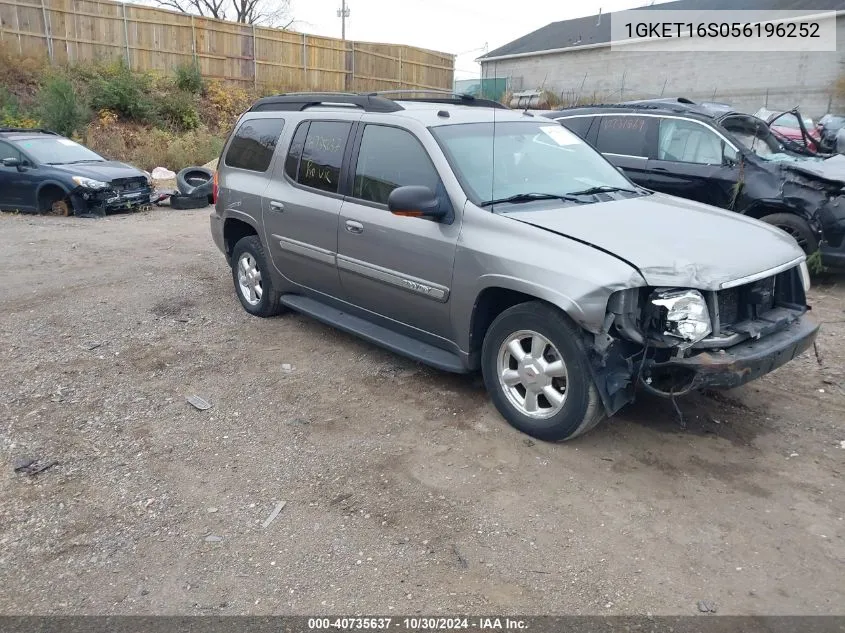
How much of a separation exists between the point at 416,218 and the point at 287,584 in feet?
7.74

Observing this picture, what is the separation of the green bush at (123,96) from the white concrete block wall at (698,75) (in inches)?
866

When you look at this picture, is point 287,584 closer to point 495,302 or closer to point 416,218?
point 495,302

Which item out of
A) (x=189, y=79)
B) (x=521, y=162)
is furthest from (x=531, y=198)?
(x=189, y=79)

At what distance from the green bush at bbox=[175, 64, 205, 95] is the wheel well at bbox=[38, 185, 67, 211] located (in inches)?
451

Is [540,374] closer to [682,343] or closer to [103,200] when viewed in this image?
[682,343]

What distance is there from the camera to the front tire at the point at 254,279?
19.6 feet

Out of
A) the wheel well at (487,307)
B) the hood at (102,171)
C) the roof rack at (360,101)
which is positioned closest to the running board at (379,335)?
the wheel well at (487,307)

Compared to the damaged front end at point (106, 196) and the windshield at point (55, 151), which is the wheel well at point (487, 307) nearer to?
the damaged front end at point (106, 196)

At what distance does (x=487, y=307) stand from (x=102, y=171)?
10.7 metres

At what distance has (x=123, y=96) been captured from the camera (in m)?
20.0

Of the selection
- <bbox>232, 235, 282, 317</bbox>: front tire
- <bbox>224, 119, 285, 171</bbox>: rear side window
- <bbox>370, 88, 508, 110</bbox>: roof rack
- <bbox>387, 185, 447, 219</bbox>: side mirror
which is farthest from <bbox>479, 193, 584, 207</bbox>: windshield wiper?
<bbox>232, 235, 282, 317</bbox>: front tire

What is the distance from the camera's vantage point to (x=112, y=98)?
65.3 ft

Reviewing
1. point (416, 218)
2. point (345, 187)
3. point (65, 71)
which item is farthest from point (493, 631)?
point (65, 71)

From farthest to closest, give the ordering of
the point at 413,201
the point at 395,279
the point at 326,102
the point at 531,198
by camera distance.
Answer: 1. the point at 326,102
2. the point at 395,279
3. the point at 531,198
4. the point at 413,201
